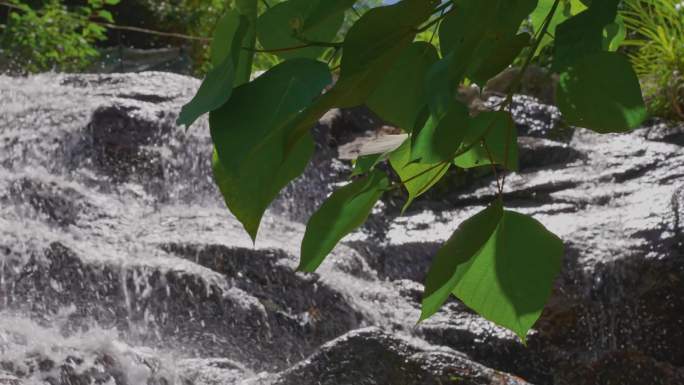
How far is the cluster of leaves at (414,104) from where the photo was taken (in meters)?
0.37

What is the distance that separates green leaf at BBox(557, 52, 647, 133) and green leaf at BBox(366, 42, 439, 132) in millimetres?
70

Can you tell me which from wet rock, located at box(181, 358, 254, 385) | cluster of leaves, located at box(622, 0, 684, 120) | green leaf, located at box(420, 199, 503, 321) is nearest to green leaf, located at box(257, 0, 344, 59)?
green leaf, located at box(420, 199, 503, 321)

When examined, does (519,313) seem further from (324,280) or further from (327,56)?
(324,280)

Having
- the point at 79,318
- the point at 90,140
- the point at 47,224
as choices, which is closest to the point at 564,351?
the point at 79,318

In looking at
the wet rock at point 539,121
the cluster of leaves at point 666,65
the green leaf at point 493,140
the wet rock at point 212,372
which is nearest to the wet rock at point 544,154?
the wet rock at point 539,121

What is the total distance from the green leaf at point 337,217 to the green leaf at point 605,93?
0.10 m

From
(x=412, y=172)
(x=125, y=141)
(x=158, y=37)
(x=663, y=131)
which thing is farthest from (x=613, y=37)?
(x=158, y=37)

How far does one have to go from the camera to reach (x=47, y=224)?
679 centimetres

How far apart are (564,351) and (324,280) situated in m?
1.53

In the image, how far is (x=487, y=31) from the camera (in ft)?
1.34

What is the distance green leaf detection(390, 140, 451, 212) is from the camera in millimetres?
508

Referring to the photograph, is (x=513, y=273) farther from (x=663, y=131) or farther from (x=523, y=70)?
(x=663, y=131)

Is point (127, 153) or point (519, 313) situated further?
point (127, 153)

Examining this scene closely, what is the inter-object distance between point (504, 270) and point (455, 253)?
0.03 m
